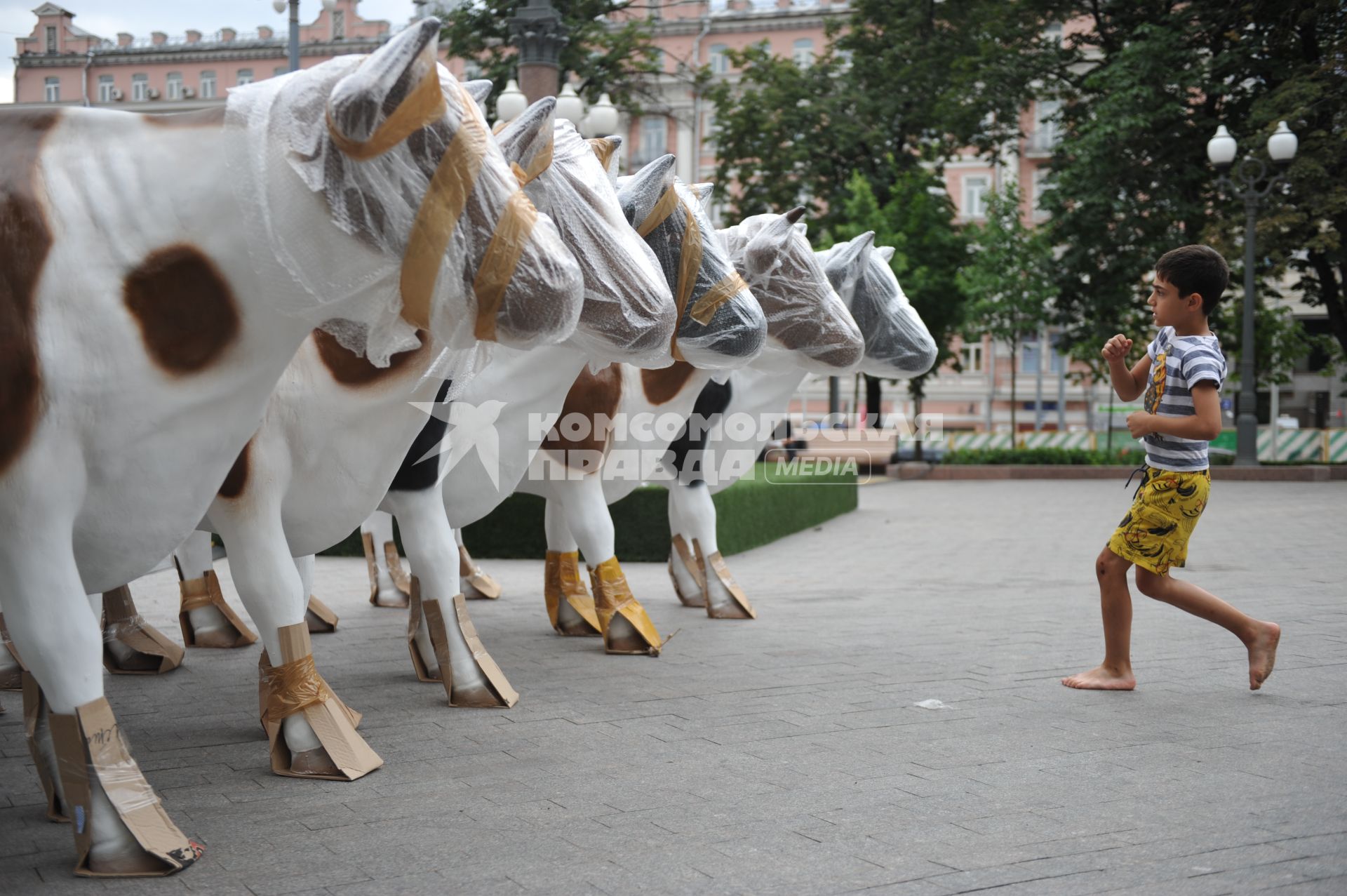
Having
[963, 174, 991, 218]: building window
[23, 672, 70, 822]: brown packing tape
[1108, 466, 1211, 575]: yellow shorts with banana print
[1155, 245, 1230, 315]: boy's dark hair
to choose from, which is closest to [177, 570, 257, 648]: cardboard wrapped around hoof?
[23, 672, 70, 822]: brown packing tape

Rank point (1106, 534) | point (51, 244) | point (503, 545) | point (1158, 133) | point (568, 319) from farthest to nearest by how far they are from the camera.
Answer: point (1158, 133) < point (1106, 534) < point (503, 545) < point (568, 319) < point (51, 244)

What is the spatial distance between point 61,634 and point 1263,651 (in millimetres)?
5067

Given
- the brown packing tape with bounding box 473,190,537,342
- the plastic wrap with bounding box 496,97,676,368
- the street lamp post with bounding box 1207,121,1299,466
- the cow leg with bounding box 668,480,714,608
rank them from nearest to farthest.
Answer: the brown packing tape with bounding box 473,190,537,342, the plastic wrap with bounding box 496,97,676,368, the cow leg with bounding box 668,480,714,608, the street lamp post with bounding box 1207,121,1299,466

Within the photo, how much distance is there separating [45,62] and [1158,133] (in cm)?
2515

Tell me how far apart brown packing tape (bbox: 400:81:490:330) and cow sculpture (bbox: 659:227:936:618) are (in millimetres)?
4914

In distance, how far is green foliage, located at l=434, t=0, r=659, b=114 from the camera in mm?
28031

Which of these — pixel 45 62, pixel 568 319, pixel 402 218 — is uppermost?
pixel 45 62

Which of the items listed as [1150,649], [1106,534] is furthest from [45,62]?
[1150,649]

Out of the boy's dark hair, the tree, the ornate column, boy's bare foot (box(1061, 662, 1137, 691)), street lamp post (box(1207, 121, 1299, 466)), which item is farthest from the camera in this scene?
the tree

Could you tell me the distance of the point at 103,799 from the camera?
365cm

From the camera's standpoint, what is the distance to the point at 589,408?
24.1 ft

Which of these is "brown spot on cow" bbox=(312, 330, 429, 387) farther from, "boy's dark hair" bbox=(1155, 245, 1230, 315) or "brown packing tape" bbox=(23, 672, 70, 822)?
"boy's dark hair" bbox=(1155, 245, 1230, 315)

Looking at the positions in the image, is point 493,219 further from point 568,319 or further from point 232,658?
point 232,658

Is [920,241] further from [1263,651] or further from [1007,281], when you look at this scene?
[1263,651]
